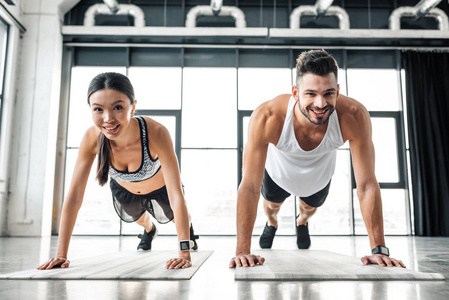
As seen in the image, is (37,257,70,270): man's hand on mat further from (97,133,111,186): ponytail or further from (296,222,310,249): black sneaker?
(296,222,310,249): black sneaker

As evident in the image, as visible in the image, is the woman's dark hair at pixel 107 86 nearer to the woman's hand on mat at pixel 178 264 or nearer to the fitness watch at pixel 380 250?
the woman's hand on mat at pixel 178 264

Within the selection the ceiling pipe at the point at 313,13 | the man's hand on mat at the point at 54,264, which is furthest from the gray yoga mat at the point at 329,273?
the ceiling pipe at the point at 313,13

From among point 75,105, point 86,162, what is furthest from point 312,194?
point 75,105

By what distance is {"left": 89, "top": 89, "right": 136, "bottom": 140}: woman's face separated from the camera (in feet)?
5.55

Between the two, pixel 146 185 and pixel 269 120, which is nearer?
pixel 269 120

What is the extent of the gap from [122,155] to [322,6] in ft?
15.5

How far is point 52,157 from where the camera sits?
5727mm

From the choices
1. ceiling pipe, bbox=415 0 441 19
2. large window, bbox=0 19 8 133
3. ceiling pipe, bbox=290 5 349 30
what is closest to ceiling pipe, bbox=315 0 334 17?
ceiling pipe, bbox=290 5 349 30

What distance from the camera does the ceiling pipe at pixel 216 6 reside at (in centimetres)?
566

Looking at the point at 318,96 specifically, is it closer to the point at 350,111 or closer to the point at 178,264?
the point at 350,111

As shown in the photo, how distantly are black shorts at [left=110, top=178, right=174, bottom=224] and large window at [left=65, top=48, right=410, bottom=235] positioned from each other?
126 inches

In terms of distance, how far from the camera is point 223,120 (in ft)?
19.8

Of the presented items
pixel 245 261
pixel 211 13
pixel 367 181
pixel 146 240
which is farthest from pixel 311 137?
pixel 211 13

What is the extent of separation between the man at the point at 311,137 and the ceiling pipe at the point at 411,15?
15.5 ft
